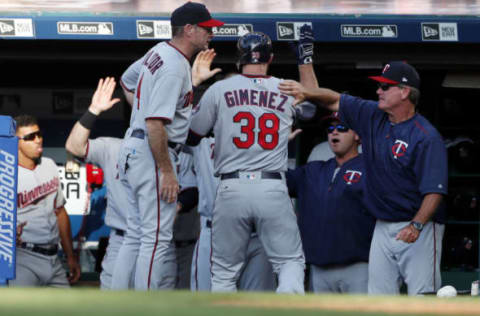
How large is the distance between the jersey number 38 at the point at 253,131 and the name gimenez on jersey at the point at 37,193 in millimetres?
2156

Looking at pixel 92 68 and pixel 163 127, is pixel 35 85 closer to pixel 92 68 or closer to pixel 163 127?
pixel 92 68

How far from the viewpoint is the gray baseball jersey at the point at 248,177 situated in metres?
4.97

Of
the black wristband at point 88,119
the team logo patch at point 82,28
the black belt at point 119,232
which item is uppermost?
the team logo patch at point 82,28

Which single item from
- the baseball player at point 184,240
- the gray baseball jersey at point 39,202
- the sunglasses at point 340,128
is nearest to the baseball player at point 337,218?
the sunglasses at point 340,128

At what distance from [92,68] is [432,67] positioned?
2.69 m

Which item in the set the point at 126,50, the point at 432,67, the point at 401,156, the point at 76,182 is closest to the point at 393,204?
the point at 401,156

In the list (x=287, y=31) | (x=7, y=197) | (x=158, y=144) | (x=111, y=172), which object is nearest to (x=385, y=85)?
(x=287, y=31)

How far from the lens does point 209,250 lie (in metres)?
5.66

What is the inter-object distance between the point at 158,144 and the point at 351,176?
1570mm

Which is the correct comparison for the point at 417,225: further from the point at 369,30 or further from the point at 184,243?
the point at 184,243

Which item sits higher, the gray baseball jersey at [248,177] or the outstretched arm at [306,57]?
the outstretched arm at [306,57]

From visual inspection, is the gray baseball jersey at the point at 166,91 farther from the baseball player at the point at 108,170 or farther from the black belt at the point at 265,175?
the baseball player at the point at 108,170

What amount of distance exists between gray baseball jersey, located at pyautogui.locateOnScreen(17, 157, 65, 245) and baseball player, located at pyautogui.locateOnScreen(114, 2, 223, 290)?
5.97 ft

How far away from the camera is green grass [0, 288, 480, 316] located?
1999 mm
